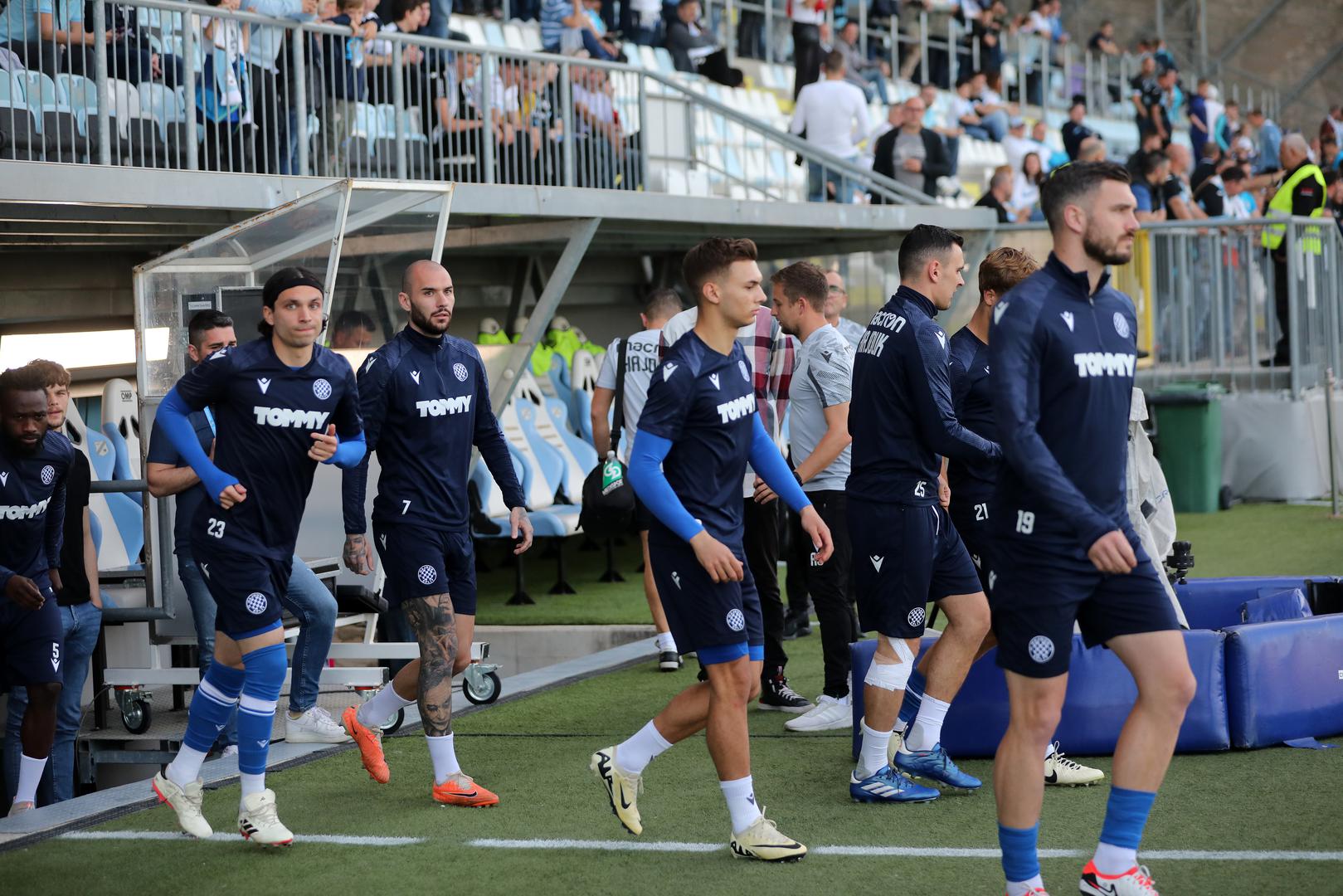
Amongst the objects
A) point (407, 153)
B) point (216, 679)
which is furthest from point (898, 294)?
point (407, 153)

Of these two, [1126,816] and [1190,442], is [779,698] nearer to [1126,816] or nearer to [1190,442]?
[1126,816]

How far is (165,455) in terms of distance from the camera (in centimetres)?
668

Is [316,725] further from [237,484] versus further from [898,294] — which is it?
[898,294]

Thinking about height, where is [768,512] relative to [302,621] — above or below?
above

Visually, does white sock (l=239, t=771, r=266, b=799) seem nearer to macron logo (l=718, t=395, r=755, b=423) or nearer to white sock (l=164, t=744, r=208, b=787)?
white sock (l=164, t=744, r=208, b=787)

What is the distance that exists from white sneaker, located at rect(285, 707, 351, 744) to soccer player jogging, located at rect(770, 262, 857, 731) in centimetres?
190

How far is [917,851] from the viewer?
5051 millimetres

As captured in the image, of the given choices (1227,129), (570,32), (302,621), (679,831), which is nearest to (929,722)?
(679,831)

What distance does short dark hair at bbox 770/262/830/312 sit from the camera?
6930 mm

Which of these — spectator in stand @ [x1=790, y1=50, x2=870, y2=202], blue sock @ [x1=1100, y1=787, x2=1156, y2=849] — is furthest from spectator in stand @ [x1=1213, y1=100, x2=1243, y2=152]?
blue sock @ [x1=1100, y1=787, x2=1156, y2=849]

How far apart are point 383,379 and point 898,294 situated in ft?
5.89

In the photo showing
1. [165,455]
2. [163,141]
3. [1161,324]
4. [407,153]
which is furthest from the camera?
[1161,324]

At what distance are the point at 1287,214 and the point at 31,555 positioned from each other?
13.3 metres

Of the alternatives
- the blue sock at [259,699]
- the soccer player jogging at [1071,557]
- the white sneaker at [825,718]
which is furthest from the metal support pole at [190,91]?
the soccer player jogging at [1071,557]
